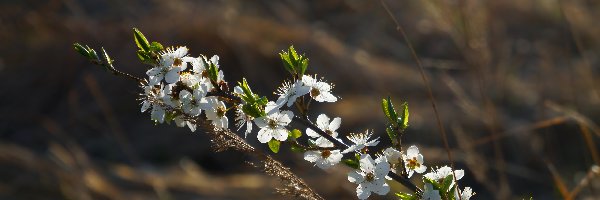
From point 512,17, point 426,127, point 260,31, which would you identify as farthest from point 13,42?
point 512,17

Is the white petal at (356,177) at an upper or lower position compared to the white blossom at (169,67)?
lower

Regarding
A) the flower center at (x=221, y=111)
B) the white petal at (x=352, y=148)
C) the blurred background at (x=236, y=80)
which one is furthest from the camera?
the blurred background at (x=236, y=80)

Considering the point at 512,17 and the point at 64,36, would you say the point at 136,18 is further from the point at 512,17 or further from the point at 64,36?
the point at 512,17

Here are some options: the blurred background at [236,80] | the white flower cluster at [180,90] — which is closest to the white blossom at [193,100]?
the white flower cluster at [180,90]

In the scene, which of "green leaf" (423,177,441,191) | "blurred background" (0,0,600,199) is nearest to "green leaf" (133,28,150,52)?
"green leaf" (423,177,441,191)

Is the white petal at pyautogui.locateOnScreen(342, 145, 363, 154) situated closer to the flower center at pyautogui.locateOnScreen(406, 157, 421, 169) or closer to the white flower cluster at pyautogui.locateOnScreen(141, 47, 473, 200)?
the white flower cluster at pyautogui.locateOnScreen(141, 47, 473, 200)

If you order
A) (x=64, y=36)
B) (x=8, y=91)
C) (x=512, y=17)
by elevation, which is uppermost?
(x=512, y=17)

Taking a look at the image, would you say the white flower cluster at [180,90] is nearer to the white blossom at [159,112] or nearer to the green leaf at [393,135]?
the white blossom at [159,112]
